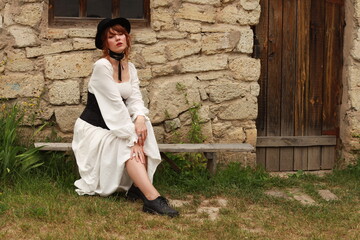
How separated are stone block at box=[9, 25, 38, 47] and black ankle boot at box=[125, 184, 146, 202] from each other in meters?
1.61

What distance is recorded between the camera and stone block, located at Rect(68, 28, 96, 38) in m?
4.98

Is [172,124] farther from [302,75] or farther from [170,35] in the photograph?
[302,75]

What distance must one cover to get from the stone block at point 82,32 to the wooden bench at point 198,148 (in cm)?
99

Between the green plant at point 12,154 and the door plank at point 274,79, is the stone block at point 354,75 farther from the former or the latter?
the green plant at point 12,154

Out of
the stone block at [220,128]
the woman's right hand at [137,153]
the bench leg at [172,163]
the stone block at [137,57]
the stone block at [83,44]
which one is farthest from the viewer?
the stone block at [220,128]

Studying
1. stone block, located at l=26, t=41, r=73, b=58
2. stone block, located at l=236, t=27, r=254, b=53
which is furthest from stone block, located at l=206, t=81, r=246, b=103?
stone block, located at l=26, t=41, r=73, b=58

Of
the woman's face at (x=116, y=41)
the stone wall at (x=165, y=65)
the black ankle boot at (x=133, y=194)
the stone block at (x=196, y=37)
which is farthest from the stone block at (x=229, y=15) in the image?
the black ankle boot at (x=133, y=194)

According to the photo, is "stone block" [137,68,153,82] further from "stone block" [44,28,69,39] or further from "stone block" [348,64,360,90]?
"stone block" [348,64,360,90]

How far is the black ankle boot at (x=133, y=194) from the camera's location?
14.4ft

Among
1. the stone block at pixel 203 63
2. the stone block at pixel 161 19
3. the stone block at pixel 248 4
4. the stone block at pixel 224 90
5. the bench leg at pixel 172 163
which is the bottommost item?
the bench leg at pixel 172 163

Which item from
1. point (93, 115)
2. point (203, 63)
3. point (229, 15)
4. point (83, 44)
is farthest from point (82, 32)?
point (229, 15)

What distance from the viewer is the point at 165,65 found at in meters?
5.16

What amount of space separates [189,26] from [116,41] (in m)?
1.00

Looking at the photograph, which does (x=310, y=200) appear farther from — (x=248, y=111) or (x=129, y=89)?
(x=129, y=89)
